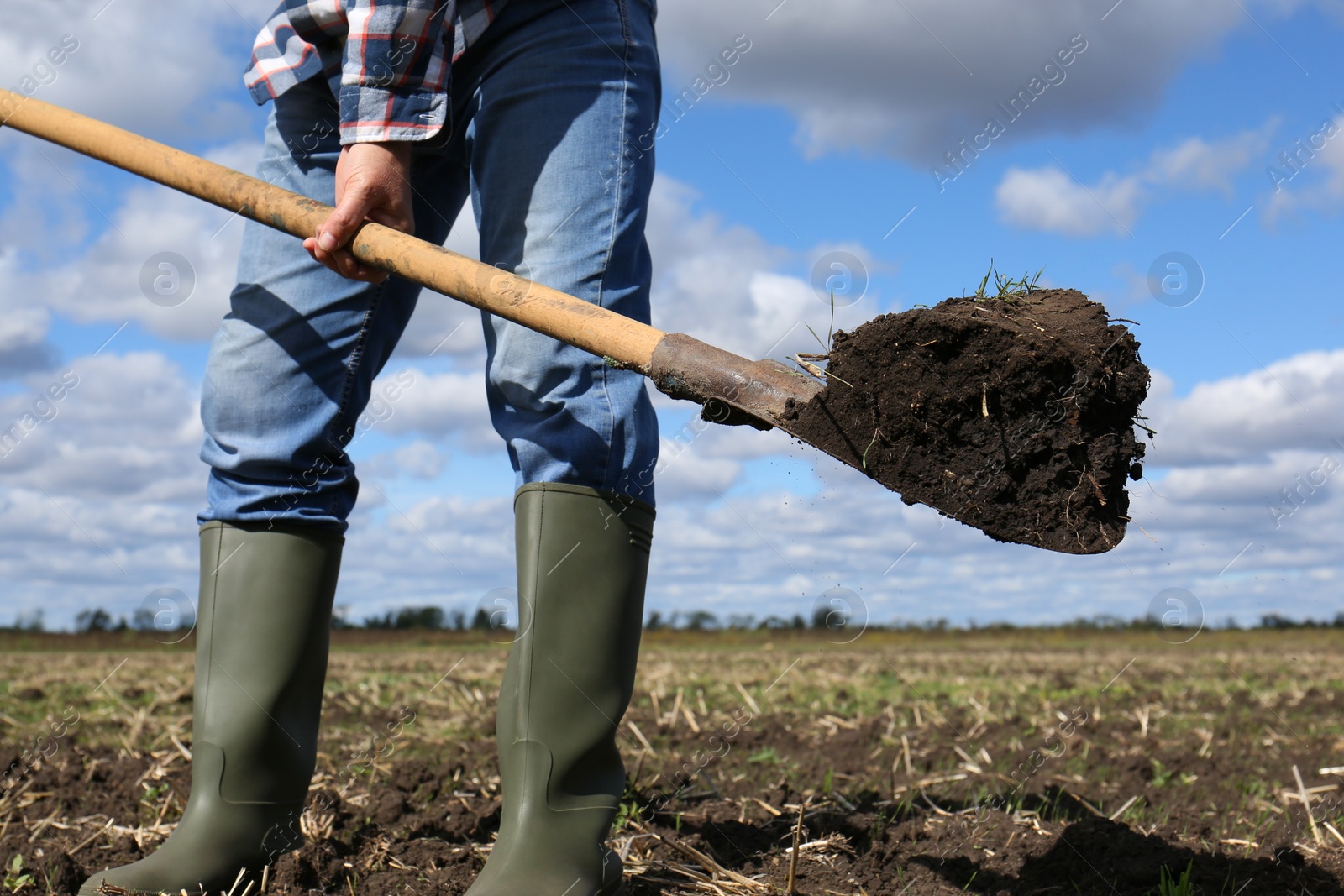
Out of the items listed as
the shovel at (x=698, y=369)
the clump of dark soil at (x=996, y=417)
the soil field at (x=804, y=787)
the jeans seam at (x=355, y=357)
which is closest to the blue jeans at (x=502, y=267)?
the jeans seam at (x=355, y=357)

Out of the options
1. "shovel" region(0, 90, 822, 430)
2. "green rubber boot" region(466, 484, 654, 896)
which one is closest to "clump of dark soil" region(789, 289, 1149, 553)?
"shovel" region(0, 90, 822, 430)

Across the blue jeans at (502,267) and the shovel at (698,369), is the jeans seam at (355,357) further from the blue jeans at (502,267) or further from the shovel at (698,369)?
the shovel at (698,369)

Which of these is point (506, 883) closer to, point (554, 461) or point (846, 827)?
point (554, 461)

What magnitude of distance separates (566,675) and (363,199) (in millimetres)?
1101

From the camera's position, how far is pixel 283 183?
8.05 feet

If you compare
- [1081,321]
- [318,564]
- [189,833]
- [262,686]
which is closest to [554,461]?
[318,564]

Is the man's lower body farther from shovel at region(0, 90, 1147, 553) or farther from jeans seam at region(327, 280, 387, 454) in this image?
shovel at region(0, 90, 1147, 553)

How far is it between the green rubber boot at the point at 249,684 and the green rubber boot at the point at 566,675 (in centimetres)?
58

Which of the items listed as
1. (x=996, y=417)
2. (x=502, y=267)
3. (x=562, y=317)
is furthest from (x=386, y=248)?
(x=996, y=417)

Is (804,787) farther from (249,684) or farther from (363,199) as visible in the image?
(363,199)

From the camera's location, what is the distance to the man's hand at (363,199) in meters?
2.13

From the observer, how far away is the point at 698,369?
189 cm

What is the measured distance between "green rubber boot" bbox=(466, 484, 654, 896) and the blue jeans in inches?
3.8

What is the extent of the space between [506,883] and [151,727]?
3.60 meters
